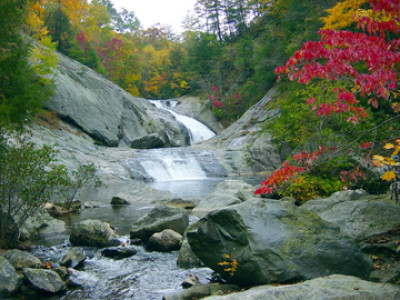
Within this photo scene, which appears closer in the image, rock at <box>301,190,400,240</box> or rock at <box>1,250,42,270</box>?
rock at <box>301,190,400,240</box>

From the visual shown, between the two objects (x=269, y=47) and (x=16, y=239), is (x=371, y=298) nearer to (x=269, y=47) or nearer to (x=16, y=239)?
(x=16, y=239)

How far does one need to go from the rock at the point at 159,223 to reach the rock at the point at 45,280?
2318 millimetres

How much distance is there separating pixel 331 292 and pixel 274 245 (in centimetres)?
110

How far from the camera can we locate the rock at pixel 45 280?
4.36 meters

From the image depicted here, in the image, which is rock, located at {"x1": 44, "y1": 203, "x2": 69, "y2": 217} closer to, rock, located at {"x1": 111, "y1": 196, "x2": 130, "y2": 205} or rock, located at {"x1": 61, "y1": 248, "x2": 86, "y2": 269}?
rock, located at {"x1": 111, "y1": 196, "x2": 130, "y2": 205}

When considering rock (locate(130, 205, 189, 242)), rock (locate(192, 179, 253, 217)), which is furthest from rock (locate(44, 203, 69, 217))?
rock (locate(192, 179, 253, 217))

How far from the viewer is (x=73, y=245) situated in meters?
6.50

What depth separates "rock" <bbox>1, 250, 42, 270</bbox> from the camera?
15.8 feet

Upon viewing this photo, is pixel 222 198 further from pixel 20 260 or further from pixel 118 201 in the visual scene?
pixel 20 260

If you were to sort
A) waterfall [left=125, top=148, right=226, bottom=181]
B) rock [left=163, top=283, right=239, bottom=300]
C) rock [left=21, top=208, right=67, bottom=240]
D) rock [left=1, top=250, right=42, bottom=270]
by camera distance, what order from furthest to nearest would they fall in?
waterfall [left=125, top=148, right=226, bottom=181]
rock [left=21, top=208, right=67, bottom=240]
rock [left=1, top=250, right=42, bottom=270]
rock [left=163, top=283, right=239, bottom=300]

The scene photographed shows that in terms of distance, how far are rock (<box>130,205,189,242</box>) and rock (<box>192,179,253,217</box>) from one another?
5.48ft

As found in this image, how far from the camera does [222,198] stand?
904 cm

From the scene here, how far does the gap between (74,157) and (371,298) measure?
14653 mm

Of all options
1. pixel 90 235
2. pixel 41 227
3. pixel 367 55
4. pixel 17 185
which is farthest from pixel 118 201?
pixel 367 55
